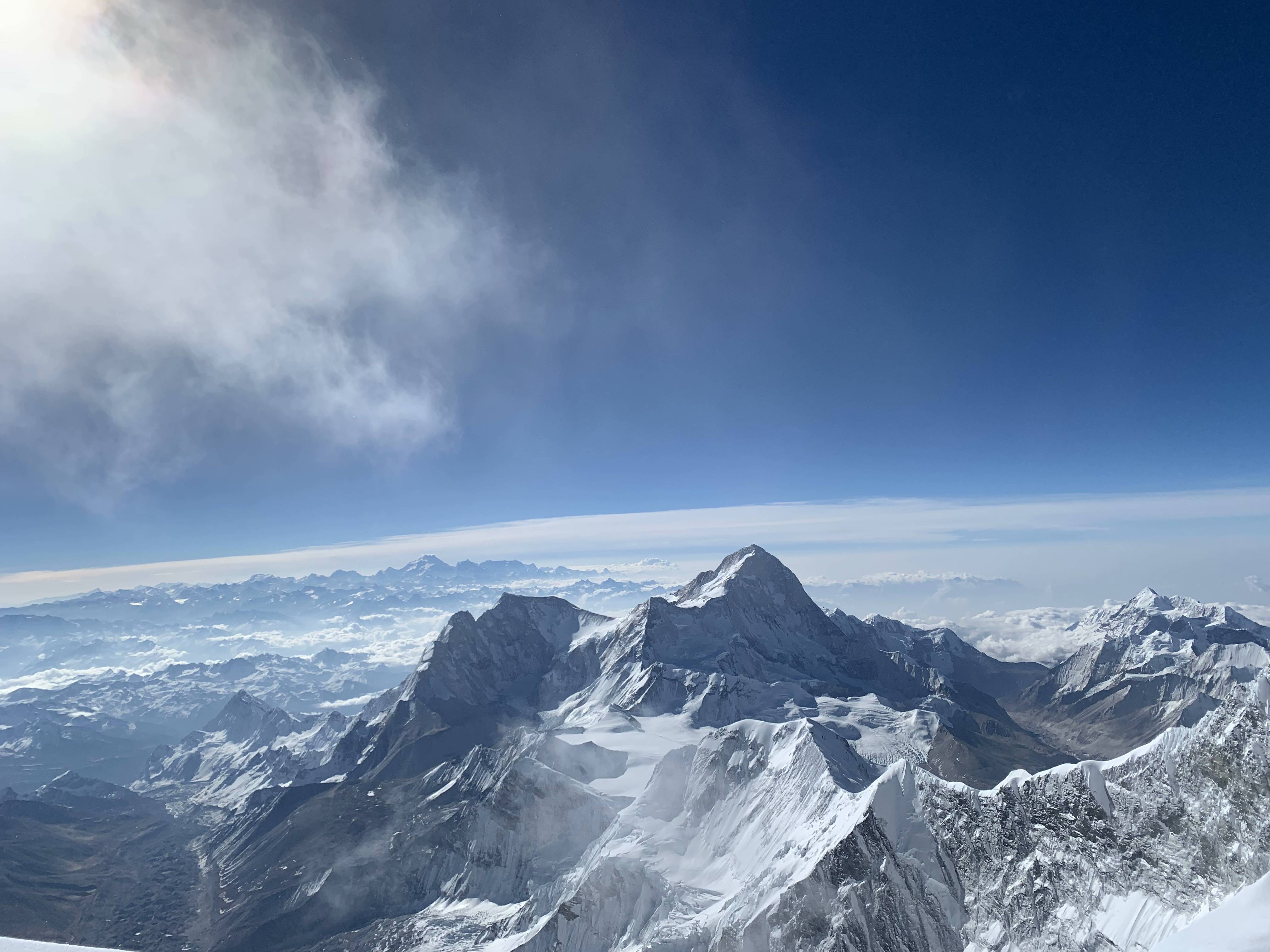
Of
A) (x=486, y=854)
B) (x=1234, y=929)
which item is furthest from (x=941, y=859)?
(x=486, y=854)

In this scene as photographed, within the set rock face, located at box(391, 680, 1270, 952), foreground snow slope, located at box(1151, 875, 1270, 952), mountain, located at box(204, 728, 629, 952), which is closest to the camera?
foreground snow slope, located at box(1151, 875, 1270, 952)

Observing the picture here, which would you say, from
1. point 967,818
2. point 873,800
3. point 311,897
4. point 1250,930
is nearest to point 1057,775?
point 967,818

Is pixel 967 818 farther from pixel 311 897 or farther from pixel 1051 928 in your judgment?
pixel 311 897

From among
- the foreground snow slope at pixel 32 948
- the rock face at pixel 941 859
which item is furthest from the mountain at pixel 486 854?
the foreground snow slope at pixel 32 948

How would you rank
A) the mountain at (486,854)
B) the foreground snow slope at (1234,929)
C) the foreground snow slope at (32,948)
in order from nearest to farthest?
the foreground snow slope at (32,948) < the foreground snow slope at (1234,929) < the mountain at (486,854)

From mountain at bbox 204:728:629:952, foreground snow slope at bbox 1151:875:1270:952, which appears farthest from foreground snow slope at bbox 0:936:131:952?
mountain at bbox 204:728:629:952

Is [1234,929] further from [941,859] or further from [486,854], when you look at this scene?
[486,854]

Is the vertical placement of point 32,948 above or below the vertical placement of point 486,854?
above

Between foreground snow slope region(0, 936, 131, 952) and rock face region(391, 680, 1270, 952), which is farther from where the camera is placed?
rock face region(391, 680, 1270, 952)

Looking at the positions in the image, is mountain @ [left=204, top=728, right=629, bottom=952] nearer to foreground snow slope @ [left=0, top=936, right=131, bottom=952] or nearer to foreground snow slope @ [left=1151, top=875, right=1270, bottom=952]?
foreground snow slope @ [left=1151, top=875, right=1270, bottom=952]

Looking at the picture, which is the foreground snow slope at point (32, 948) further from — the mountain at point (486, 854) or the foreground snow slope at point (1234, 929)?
the mountain at point (486, 854)

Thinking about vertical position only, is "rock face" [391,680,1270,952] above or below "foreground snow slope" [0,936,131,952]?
below
